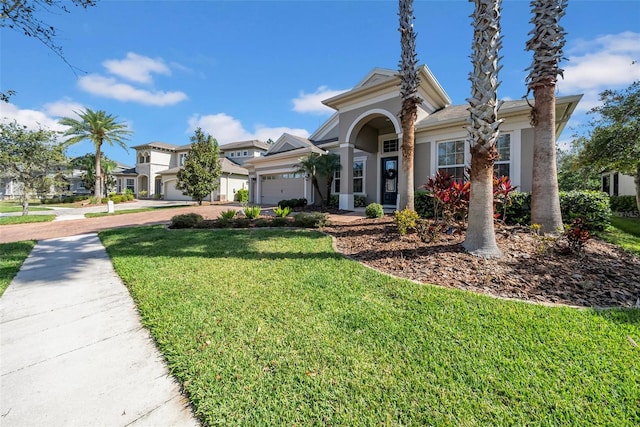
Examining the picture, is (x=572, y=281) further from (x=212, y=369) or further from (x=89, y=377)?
(x=89, y=377)

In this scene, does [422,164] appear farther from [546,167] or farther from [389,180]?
[546,167]

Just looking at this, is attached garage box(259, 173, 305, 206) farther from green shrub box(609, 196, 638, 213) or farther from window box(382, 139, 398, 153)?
green shrub box(609, 196, 638, 213)

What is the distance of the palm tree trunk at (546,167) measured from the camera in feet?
20.5

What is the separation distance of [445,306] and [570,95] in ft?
33.8

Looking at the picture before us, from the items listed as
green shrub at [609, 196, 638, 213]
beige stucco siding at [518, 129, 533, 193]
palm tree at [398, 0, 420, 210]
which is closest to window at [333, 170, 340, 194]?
palm tree at [398, 0, 420, 210]

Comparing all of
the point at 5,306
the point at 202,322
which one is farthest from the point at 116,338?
the point at 5,306

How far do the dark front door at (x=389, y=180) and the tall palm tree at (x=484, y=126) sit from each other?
9745 mm

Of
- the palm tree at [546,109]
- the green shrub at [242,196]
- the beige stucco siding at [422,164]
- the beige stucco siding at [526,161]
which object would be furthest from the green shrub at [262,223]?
the green shrub at [242,196]

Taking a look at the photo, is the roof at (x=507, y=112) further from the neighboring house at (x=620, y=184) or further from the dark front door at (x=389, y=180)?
the neighboring house at (x=620, y=184)

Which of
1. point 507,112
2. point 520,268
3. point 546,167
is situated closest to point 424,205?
point 546,167

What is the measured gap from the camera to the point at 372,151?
15.5 metres

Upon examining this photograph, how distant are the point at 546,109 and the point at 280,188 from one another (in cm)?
1698

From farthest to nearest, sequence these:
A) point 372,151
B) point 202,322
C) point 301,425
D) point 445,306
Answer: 1. point 372,151
2. point 445,306
3. point 202,322
4. point 301,425

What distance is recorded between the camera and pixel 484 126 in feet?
16.8
